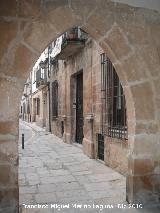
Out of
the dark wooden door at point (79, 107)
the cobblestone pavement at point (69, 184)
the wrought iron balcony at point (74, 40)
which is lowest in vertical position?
the cobblestone pavement at point (69, 184)

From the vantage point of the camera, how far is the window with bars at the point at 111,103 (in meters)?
6.43

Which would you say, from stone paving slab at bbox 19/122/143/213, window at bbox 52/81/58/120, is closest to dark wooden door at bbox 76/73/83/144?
stone paving slab at bbox 19/122/143/213

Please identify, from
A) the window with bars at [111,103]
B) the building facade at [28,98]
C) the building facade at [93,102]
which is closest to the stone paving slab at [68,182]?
the building facade at [93,102]

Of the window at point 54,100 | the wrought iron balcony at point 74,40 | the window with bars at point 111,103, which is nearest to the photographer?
the window with bars at point 111,103

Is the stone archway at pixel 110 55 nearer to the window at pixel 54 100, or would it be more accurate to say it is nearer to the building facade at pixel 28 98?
the window at pixel 54 100

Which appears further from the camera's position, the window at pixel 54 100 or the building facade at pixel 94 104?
the window at pixel 54 100

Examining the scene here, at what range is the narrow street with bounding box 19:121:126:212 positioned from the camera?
4484 mm

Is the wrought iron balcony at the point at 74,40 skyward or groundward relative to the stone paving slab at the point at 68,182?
skyward

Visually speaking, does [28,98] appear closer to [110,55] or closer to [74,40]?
[74,40]

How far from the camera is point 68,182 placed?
5.47m

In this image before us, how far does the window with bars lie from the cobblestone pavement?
83 cm

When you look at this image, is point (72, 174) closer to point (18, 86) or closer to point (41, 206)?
point (41, 206)

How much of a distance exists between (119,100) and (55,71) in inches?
370

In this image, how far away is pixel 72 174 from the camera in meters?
6.10
